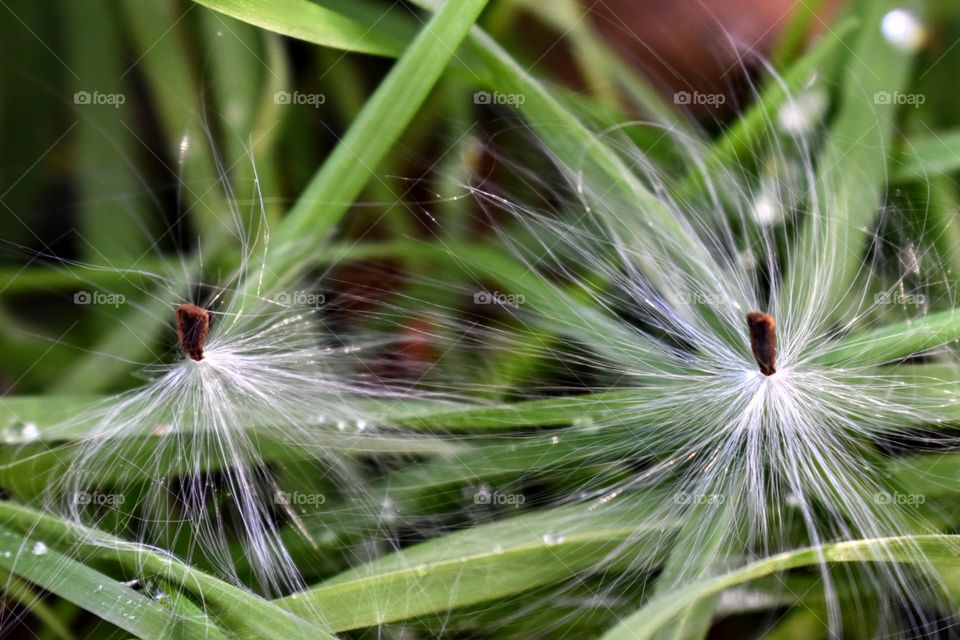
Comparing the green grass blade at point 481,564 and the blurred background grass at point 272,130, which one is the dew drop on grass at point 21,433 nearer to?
the blurred background grass at point 272,130

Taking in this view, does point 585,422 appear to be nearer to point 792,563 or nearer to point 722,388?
point 722,388

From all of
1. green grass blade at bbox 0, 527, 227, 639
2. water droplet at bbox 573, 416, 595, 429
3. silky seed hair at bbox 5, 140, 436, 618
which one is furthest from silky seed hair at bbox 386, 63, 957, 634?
green grass blade at bbox 0, 527, 227, 639

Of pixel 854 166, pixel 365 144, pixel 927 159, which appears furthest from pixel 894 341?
pixel 365 144

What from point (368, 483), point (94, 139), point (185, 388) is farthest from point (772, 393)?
point (94, 139)

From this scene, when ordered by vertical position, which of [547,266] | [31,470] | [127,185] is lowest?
[31,470]

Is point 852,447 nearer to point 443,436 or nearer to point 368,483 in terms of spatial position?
point 443,436

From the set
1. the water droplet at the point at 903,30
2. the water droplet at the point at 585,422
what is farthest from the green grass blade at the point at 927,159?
the water droplet at the point at 585,422

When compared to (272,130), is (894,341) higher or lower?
lower
